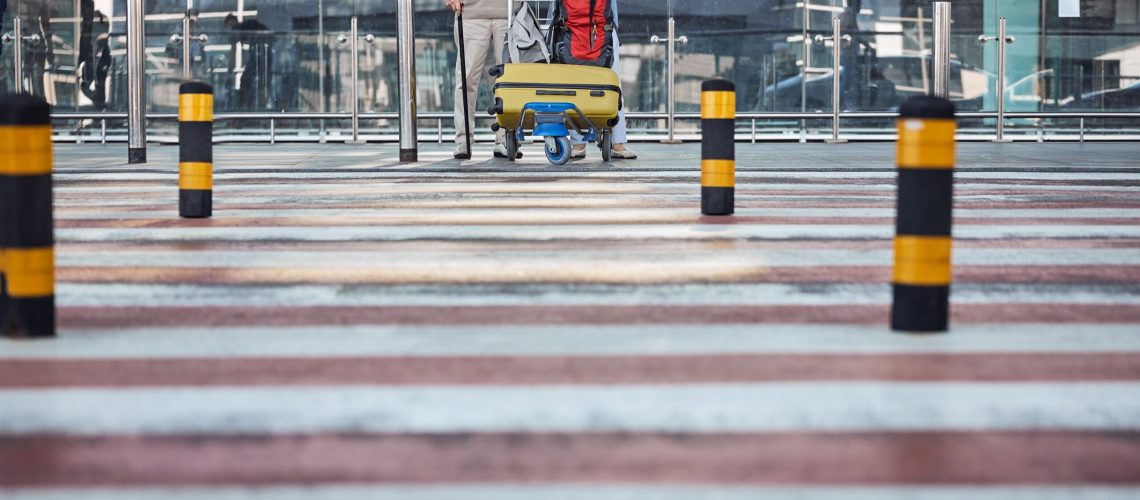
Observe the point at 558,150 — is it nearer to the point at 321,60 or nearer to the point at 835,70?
the point at 835,70

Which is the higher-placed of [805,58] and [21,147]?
[805,58]

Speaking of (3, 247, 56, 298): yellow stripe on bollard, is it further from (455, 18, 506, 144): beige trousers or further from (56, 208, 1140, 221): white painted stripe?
(455, 18, 506, 144): beige trousers

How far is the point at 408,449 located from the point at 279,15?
17136 mm

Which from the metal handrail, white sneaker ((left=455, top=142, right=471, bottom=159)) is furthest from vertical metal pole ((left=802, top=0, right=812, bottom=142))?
white sneaker ((left=455, top=142, right=471, bottom=159))

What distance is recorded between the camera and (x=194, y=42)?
1920 cm

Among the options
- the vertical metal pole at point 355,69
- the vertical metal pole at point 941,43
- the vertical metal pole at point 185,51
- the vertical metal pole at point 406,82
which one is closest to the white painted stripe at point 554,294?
the vertical metal pole at point 406,82

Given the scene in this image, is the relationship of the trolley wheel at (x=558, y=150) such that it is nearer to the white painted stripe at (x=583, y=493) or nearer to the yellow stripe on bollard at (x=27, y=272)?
the yellow stripe on bollard at (x=27, y=272)

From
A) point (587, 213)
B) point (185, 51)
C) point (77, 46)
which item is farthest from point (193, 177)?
point (77, 46)

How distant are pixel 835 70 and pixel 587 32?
7464 mm

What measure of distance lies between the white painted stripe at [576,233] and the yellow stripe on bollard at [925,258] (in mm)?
2483

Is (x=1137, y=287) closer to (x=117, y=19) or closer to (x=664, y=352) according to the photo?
(x=664, y=352)

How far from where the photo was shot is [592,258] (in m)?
6.12

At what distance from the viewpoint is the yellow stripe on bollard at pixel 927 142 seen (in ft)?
14.1

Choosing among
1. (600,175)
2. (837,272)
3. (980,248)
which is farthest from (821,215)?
(600,175)
